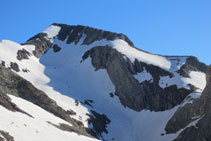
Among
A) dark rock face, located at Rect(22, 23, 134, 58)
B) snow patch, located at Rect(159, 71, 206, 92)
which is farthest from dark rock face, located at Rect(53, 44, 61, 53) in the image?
snow patch, located at Rect(159, 71, 206, 92)

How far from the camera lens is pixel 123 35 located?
4774 inches

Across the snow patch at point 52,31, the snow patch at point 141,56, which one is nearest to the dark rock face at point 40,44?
the snow patch at point 52,31

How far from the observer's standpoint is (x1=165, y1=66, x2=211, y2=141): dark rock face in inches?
2044

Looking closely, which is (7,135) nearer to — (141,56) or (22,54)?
(141,56)

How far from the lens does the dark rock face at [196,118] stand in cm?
5191

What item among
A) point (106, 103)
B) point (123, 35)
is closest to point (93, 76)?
point (106, 103)

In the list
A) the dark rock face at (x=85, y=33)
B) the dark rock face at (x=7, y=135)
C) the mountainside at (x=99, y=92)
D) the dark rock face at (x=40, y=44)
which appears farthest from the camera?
the dark rock face at (x=85, y=33)

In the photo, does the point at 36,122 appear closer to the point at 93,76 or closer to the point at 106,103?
the point at 106,103

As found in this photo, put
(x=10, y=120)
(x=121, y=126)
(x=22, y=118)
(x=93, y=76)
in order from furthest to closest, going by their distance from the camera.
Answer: (x=93, y=76) → (x=121, y=126) → (x=22, y=118) → (x=10, y=120)

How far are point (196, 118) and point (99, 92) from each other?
109ft

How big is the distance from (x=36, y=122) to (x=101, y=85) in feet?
172

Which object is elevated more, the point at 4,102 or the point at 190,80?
the point at 190,80

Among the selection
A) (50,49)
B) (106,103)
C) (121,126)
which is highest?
(50,49)

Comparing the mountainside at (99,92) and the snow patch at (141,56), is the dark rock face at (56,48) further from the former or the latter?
the snow patch at (141,56)
